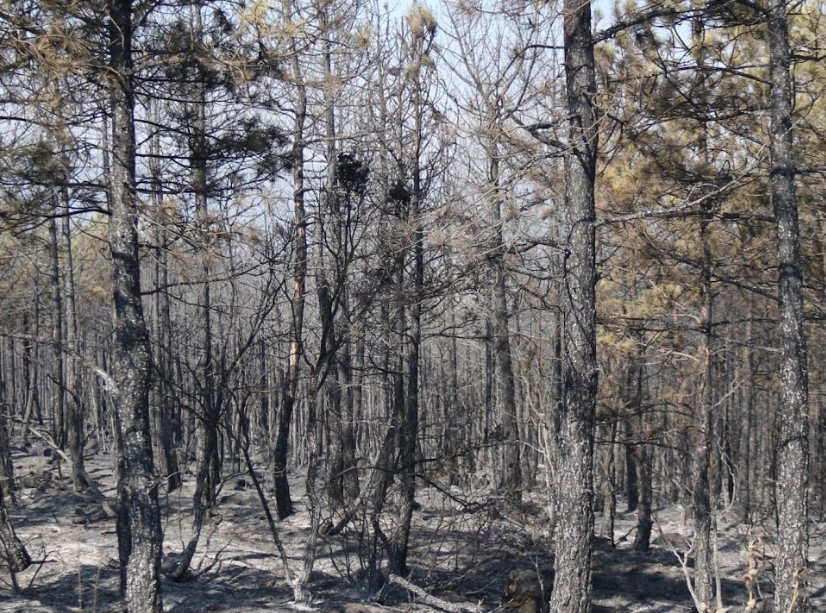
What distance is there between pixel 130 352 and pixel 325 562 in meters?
6.64

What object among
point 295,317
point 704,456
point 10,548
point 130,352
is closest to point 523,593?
point 704,456

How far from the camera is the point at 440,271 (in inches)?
400

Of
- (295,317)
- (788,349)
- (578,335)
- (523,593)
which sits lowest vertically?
(523,593)

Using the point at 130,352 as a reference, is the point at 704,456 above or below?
below

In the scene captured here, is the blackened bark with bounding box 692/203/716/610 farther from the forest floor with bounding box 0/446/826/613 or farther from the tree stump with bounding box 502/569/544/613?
the tree stump with bounding box 502/569/544/613

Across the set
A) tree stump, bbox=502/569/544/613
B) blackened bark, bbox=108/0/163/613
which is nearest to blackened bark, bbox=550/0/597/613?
blackened bark, bbox=108/0/163/613

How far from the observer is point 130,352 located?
6379 millimetres

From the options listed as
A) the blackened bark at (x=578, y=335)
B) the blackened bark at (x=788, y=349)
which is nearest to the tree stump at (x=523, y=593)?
the blackened bark at (x=788, y=349)

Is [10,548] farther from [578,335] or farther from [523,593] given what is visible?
[578,335]

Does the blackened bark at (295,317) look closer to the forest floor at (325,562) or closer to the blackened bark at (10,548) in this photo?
the forest floor at (325,562)

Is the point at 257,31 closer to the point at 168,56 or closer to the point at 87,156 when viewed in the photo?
the point at 168,56

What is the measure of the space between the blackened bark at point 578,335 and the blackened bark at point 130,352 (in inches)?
138

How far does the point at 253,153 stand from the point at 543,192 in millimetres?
5447

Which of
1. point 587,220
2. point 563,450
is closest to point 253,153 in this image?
point 587,220
